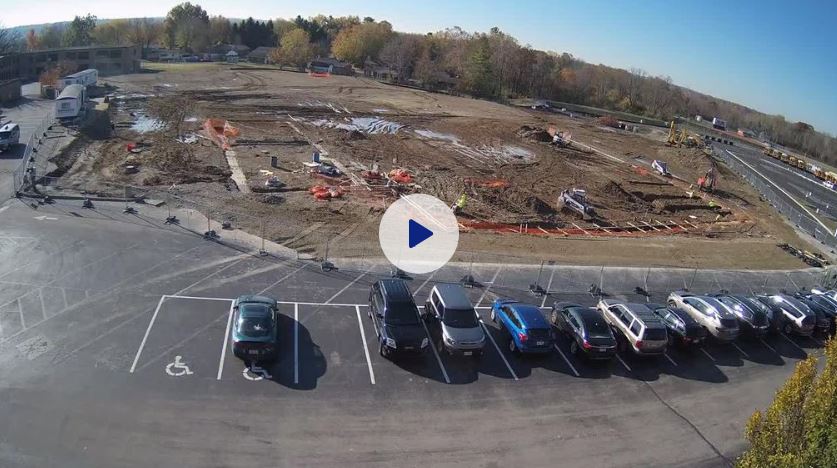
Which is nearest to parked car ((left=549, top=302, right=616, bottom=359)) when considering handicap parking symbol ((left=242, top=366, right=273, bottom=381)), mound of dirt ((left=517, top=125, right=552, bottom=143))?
handicap parking symbol ((left=242, top=366, right=273, bottom=381))

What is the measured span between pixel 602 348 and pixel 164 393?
42.3ft

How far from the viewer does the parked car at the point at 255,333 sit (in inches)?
620

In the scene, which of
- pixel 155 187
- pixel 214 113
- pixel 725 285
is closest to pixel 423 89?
pixel 214 113

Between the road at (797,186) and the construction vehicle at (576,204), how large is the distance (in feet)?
68.4

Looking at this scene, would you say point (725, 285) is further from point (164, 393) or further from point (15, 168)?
point (15, 168)

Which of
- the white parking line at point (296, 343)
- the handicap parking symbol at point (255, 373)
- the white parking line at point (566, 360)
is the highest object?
the white parking line at point (566, 360)

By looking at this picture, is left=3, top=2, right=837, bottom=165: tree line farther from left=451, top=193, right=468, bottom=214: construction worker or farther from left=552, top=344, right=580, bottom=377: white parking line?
left=552, top=344, right=580, bottom=377: white parking line

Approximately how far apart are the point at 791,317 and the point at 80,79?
217ft

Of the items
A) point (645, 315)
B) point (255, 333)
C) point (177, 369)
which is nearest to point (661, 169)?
A: point (645, 315)

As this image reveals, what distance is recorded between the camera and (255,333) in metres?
16.0

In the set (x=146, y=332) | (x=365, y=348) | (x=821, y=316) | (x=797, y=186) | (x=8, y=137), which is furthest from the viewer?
(x=797, y=186)

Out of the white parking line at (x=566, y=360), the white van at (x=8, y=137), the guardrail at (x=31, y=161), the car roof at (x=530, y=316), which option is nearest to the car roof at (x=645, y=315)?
the white parking line at (x=566, y=360)

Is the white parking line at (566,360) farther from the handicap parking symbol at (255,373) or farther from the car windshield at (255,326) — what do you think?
the car windshield at (255,326)
